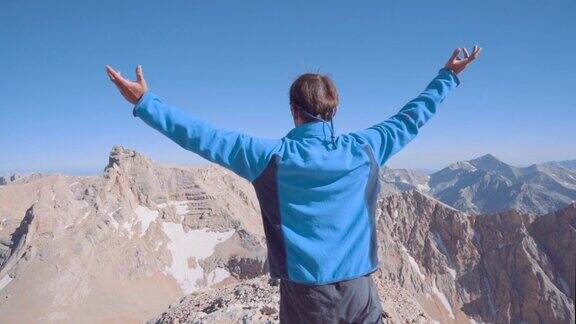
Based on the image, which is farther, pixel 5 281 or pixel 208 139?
pixel 5 281

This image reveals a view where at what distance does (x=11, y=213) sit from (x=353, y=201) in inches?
3309

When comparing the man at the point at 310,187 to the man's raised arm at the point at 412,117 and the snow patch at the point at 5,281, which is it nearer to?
the man's raised arm at the point at 412,117

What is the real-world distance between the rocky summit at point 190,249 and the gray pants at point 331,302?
53.6 metres

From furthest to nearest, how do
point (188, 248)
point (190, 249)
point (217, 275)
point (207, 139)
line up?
point (188, 248), point (190, 249), point (217, 275), point (207, 139)

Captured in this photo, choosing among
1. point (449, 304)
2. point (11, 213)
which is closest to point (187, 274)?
point (11, 213)

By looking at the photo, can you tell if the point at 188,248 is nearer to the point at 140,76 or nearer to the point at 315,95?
the point at 140,76

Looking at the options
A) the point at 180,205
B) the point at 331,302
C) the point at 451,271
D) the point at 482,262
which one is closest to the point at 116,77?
the point at 331,302

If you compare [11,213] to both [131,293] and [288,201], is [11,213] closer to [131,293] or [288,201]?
Result: [131,293]

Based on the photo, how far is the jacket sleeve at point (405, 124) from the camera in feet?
10.7

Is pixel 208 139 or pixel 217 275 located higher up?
pixel 208 139

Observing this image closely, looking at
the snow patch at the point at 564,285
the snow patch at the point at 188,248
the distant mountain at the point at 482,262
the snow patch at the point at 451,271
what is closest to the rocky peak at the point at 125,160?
the snow patch at the point at 188,248

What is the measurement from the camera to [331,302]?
3.06 meters

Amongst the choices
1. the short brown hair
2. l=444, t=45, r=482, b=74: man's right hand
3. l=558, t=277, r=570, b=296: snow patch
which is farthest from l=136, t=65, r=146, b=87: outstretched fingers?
l=558, t=277, r=570, b=296: snow patch

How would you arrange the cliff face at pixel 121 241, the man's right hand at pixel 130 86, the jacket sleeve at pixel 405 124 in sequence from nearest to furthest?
the man's right hand at pixel 130 86, the jacket sleeve at pixel 405 124, the cliff face at pixel 121 241
